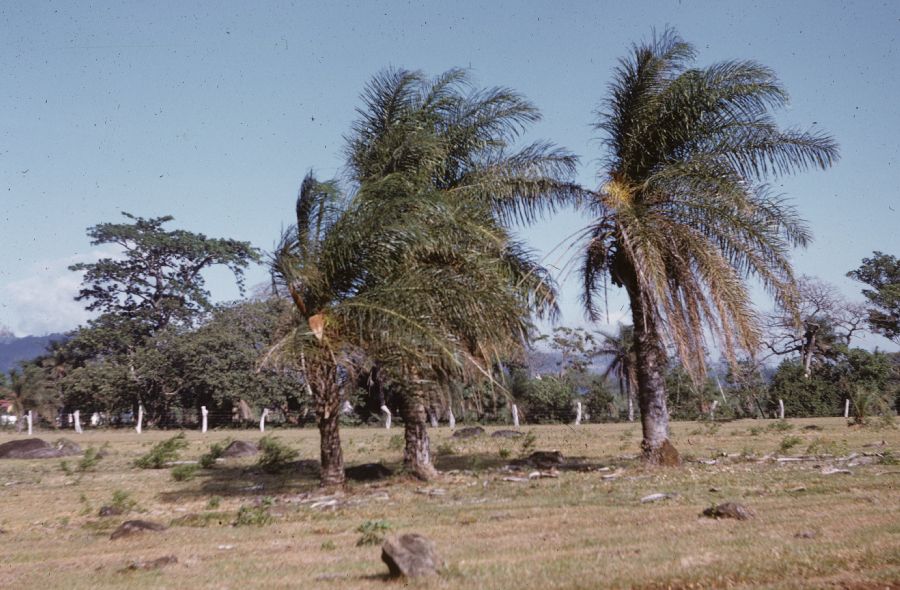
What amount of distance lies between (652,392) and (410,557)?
34.6 feet

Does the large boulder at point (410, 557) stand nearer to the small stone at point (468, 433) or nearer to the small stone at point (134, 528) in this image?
the small stone at point (134, 528)

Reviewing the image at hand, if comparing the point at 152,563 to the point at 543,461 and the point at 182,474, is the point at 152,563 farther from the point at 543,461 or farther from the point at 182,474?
the point at 543,461

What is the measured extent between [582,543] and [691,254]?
28.2ft

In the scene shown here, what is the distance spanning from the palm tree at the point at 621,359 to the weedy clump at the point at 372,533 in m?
39.5

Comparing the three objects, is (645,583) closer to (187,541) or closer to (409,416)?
(187,541)

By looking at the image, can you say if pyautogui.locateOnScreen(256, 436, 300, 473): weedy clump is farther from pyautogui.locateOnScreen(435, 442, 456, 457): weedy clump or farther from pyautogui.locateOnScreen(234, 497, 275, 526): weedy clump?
pyautogui.locateOnScreen(234, 497, 275, 526): weedy clump

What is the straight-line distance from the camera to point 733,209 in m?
14.7

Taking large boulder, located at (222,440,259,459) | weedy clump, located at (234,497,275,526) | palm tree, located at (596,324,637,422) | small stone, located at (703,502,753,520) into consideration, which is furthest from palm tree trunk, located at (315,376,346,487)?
palm tree, located at (596,324,637,422)

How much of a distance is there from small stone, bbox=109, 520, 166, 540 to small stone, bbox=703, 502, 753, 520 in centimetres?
696

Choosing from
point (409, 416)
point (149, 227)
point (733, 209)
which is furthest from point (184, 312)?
point (733, 209)

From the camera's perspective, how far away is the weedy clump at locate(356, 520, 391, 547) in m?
8.80

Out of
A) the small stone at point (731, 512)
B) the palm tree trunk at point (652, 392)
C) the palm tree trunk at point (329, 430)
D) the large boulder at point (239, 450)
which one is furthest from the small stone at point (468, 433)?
the small stone at point (731, 512)

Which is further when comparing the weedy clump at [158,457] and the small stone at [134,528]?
the weedy clump at [158,457]

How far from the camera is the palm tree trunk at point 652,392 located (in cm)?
1599
